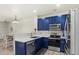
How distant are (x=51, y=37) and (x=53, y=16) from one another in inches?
35.7

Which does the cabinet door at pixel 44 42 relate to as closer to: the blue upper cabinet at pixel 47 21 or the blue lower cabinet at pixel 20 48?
the blue upper cabinet at pixel 47 21

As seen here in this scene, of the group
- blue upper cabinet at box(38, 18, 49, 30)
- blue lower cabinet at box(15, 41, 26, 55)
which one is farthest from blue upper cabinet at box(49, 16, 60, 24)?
blue lower cabinet at box(15, 41, 26, 55)

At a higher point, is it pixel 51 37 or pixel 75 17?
pixel 75 17

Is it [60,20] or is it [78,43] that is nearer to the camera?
[78,43]

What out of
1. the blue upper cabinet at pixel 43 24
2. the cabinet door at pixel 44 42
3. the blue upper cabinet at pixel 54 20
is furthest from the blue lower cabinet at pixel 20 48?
the blue upper cabinet at pixel 54 20

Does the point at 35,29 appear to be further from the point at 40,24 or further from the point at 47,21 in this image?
the point at 47,21

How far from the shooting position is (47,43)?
3.72 metres

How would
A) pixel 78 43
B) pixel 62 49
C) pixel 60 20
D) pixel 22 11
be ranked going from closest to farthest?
1. pixel 78 43
2. pixel 22 11
3. pixel 62 49
4. pixel 60 20

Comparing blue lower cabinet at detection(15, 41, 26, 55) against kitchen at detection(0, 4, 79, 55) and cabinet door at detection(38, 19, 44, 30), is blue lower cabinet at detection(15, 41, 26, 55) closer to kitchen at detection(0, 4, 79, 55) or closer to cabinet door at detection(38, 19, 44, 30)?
kitchen at detection(0, 4, 79, 55)

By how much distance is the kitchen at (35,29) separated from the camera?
7.80 ft

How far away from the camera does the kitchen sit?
2.38 m
